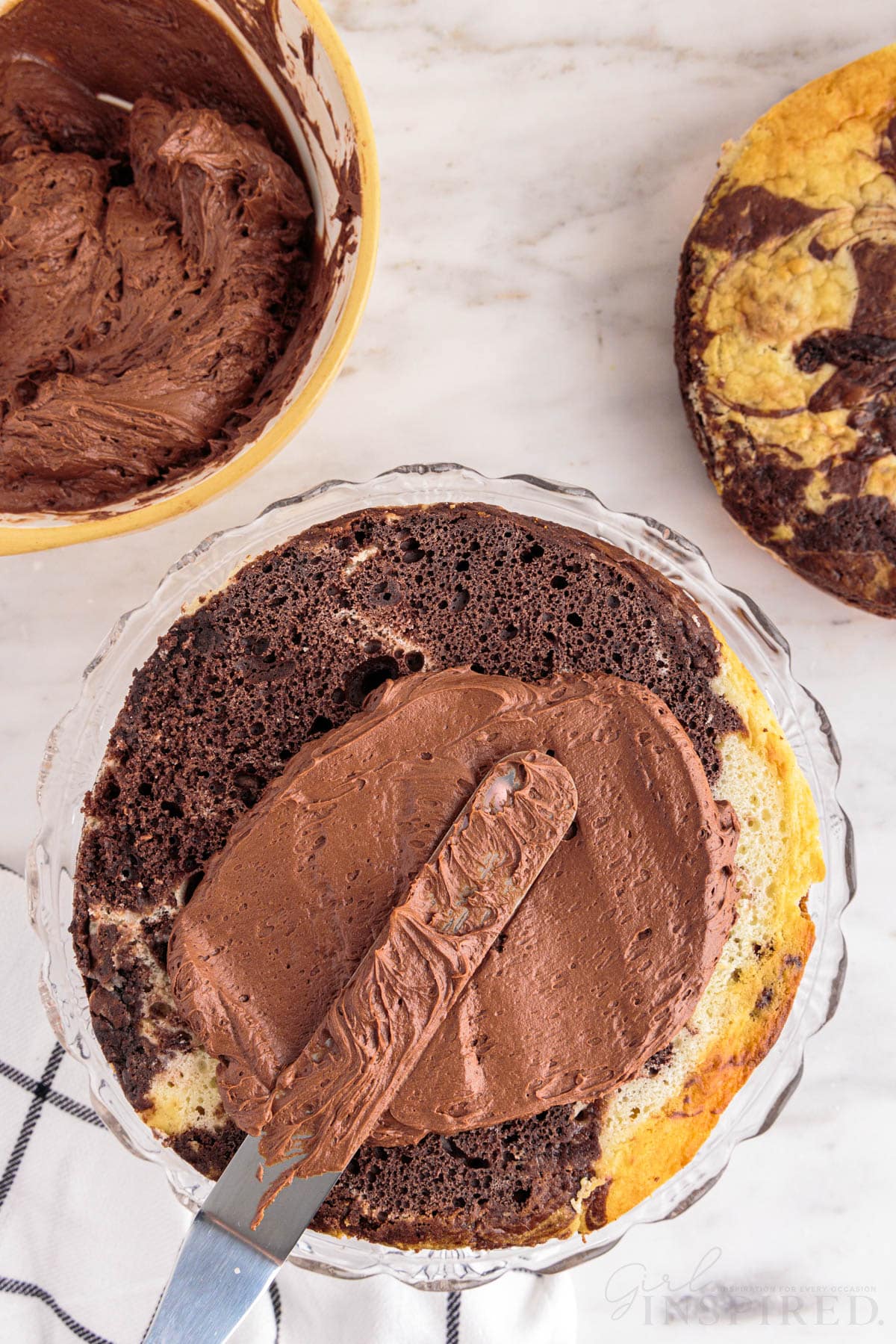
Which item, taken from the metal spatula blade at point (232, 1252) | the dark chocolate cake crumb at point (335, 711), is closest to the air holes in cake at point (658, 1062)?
the dark chocolate cake crumb at point (335, 711)

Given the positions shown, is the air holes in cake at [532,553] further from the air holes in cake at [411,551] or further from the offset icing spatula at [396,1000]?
the offset icing spatula at [396,1000]

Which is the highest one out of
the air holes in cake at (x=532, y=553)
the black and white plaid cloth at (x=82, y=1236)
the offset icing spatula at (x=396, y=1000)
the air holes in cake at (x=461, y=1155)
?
the air holes in cake at (x=532, y=553)

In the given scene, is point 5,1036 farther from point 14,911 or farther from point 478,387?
point 478,387

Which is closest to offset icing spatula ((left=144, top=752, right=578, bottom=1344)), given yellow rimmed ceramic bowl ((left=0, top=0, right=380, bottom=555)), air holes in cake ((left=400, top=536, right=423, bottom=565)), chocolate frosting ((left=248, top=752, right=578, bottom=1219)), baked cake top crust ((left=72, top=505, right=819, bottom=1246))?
chocolate frosting ((left=248, top=752, right=578, bottom=1219))

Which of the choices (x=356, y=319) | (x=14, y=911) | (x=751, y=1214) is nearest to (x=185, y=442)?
(x=356, y=319)

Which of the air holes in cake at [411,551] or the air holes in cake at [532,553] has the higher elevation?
the air holes in cake at [411,551]

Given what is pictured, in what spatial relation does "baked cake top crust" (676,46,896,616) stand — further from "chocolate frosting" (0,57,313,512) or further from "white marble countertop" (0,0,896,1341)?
"chocolate frosting" (0,57,313,512)

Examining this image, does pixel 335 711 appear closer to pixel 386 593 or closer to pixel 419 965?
pixel 386 593
